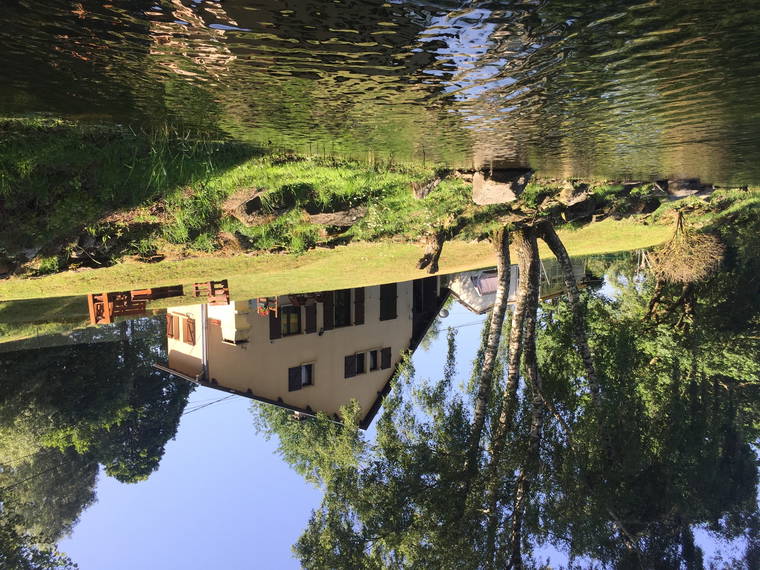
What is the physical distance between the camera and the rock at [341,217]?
11.4 meters

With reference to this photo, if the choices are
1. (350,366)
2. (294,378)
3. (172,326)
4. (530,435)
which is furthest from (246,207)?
(172,326)

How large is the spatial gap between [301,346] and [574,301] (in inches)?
483

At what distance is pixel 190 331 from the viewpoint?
21.2m

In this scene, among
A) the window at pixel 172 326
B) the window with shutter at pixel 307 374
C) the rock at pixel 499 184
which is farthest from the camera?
the window at pixel 172 326

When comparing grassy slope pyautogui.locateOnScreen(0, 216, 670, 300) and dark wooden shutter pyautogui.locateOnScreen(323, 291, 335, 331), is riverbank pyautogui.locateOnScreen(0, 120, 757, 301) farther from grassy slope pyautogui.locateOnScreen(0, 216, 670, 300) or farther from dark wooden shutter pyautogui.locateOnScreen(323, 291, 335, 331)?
dark wooden shutter pyautogui.locateOnScreen(323, 291, 335, 331)

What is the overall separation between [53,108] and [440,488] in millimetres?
10374

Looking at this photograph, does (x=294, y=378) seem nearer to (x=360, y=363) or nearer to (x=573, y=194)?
(x=360, y=363)

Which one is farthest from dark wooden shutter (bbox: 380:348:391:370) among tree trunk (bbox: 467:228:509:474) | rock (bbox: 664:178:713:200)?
rock (bbox: 664:178:713:200)

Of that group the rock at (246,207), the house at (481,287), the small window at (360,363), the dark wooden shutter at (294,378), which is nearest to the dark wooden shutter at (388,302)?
the small window at (360,363)

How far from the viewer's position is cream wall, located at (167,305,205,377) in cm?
2061

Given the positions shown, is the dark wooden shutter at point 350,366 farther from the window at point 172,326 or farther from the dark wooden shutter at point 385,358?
the window at point 172,326

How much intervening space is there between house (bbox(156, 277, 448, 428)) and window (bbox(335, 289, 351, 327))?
5cm

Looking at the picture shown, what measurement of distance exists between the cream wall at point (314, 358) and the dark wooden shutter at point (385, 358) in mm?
217

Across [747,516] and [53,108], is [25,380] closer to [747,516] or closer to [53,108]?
[53,108]
